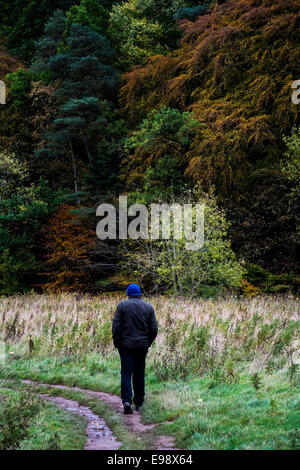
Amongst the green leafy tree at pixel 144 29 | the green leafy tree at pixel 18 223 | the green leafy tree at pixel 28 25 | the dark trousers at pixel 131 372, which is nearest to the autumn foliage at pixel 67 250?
the green leafy tree at pixel 18 223

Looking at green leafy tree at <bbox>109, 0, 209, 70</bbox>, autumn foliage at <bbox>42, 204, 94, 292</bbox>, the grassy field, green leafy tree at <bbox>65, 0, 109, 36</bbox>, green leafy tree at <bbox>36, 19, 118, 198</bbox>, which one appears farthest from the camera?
green leafy tree at <bbox>109, 0, 209, 70</bbox>

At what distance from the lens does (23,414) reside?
5.57 meters

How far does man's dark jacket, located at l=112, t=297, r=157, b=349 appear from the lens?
6.71m

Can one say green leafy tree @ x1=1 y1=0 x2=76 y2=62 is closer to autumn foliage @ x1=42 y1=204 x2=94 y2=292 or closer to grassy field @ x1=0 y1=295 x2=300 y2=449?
autumn foliage @ x1=42 y1=204 x2=94 y2=292

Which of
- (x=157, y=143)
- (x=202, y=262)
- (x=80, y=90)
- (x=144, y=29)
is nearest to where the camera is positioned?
(x=202, y=262)

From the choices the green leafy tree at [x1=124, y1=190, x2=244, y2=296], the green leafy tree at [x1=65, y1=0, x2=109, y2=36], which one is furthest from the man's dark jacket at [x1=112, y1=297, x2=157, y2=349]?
the green leafy tree at [x1=65, y1=0, x2=109, y2=36]

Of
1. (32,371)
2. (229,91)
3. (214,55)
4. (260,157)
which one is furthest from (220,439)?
(214,55)

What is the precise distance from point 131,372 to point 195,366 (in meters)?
1.96

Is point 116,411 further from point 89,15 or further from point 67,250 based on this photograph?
point 89,15

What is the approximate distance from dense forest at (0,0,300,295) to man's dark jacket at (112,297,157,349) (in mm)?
11710

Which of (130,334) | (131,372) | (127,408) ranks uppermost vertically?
(130,334)

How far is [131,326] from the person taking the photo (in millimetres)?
6734

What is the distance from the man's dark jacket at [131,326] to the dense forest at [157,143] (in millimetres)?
11710

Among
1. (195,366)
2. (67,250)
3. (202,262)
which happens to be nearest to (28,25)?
(67,250)
